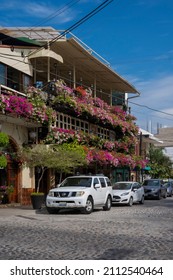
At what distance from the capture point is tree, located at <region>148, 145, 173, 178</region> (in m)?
53.8

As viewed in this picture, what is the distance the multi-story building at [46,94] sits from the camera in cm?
2427

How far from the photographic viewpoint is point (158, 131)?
101m

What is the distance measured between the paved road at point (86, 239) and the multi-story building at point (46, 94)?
8.49 meters

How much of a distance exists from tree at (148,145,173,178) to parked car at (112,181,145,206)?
2657 centimetres

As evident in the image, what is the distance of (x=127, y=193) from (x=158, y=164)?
104ft

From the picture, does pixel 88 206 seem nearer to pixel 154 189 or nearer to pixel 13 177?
pixel 13 177

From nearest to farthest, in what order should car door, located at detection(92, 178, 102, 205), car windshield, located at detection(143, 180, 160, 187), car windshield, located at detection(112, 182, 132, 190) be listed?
car door, located at detection(92, 178, 102, 205), car windshield, located at detection(112, 182, 132, 190), car windshield, located at detection(143, 180, 160, 187)

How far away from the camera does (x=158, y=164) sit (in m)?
56.1

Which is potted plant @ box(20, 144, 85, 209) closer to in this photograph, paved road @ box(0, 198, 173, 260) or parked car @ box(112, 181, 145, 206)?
parked car @ box(112, 181, 145, 206)

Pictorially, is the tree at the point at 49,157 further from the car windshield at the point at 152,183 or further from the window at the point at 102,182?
the car windshield at the point at 152,183

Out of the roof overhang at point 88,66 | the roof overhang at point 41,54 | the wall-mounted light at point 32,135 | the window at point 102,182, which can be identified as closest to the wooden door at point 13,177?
the wall-mounted light at point 32,135

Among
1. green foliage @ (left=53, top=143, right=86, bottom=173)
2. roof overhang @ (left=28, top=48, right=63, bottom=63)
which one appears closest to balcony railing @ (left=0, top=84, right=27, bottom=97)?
roof overhang @ (left=28, top=48, right=63, bottom=63)

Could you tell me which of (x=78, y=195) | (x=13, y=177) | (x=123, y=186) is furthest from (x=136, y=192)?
(x=78, y=195)

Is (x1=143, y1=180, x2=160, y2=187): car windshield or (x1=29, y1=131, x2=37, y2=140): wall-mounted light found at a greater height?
(x1=29, y1=131, x2=37, y2=140): wall-mounted light
